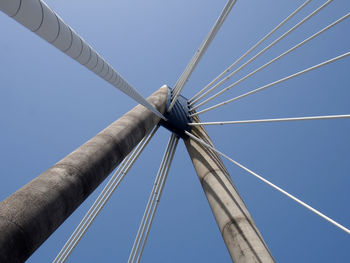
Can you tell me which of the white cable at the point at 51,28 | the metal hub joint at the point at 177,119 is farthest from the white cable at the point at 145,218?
the white cable at the point at 51,28

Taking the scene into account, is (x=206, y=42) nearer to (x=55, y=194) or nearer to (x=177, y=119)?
(x=177, y=119)

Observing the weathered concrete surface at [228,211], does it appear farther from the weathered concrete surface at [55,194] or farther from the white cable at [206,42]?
the weathered concrete surface at [55,194]

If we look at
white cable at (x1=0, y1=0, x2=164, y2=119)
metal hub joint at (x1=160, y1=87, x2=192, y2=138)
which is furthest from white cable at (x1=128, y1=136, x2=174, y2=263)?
white cable at (x1=0, y1=0, x2=164, y2=119)

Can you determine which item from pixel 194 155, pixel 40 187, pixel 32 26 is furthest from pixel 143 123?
pixel 32 26

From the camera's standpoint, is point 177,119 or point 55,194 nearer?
point 55,194

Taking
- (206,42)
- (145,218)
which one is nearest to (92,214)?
(145,218)

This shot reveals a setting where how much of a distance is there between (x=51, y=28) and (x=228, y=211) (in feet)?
39.5

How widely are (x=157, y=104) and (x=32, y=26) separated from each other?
1217 centimetres

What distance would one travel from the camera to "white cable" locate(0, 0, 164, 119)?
11.3 ft

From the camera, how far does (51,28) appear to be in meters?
4.03

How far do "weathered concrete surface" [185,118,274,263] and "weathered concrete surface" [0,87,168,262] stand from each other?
581cm

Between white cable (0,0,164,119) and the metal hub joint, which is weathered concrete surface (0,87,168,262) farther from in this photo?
the metal hub joint

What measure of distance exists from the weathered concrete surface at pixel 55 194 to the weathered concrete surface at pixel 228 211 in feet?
19.1

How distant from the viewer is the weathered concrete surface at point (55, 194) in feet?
18.1
